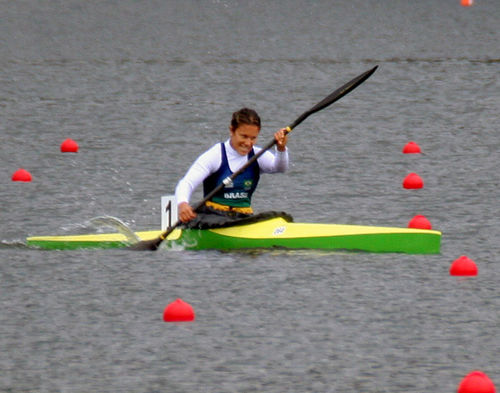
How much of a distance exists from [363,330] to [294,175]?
4972 millimetres

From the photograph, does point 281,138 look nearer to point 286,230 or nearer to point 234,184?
point 234,184

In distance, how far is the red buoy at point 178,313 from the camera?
684 cm

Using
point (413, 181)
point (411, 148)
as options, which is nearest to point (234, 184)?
point (413, 181)

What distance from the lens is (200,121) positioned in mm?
13836

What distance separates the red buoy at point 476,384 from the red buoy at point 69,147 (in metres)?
7.51

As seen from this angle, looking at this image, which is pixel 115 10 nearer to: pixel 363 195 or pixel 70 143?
pixel 70 143

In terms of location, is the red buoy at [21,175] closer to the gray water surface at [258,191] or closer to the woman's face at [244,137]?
the gray water surface at [258,191]

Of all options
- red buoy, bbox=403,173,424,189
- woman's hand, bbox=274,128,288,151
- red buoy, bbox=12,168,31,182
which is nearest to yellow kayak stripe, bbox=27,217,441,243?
woman's hand, bbox=274,128,288,151

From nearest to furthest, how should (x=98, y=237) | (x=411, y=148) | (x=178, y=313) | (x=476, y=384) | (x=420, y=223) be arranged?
(x=476, y=384), (x=178, y=313), (x=98, y=237), (x=420, y=223), (x=411, y=148)

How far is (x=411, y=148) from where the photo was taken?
12.4 metres

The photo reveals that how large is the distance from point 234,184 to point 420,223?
55.2 inches

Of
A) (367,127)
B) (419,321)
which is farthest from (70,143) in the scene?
(419,321)

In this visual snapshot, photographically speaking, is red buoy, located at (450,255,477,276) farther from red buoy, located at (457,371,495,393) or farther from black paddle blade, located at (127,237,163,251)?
red buoy, located at (457,371,495,393)

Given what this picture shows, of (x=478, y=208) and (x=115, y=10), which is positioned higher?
(x=115, y=10)
